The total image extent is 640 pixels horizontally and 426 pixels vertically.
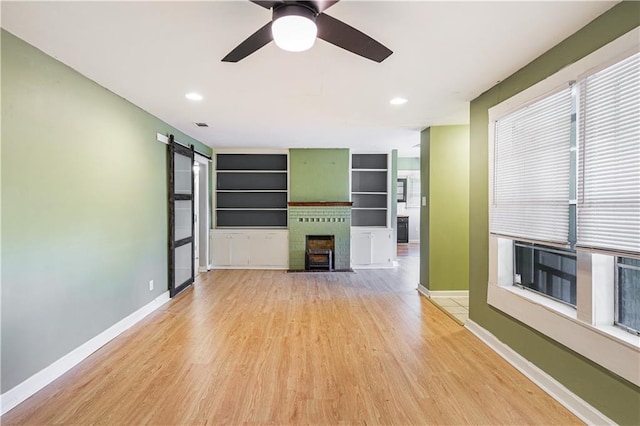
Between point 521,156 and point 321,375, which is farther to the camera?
point 521,156

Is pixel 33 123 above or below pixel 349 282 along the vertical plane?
above

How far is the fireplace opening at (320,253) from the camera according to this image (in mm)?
6164

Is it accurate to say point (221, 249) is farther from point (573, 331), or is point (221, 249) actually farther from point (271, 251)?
point (573, 331)

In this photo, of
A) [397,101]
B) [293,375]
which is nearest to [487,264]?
[397,101]

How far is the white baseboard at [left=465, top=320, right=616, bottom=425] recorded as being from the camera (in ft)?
6.00

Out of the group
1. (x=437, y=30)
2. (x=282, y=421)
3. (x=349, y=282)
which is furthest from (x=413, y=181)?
(x=282, y=421)

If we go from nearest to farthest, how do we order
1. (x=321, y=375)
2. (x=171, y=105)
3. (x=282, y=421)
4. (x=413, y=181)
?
(x=282, y=421)
(x=321, y=375)
(x=171, y=105)
(x=413, y=181)

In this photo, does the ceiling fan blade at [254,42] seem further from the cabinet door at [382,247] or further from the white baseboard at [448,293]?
the cabinet door at [382,247]

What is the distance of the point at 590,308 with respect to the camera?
1.87 m

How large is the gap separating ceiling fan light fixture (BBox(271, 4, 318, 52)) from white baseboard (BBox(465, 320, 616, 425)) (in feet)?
8.81

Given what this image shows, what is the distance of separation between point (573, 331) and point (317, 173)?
496 cm

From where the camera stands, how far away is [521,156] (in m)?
2.53

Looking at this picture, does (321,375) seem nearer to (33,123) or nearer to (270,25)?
(270,25)

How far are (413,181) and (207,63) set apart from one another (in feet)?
28.4
